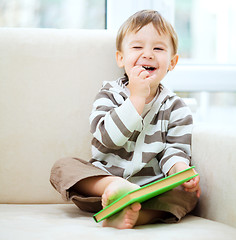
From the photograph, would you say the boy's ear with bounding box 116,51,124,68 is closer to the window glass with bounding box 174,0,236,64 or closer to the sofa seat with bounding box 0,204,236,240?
the sofa seat with bounding box 0,204,236,240

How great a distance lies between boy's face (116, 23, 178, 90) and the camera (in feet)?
3.81

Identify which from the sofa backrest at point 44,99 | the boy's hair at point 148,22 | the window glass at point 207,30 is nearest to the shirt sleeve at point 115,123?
the sofa backrest at point 44,99

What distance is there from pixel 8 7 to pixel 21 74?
0.58 m

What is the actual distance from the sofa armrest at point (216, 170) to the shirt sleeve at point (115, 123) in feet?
0.56

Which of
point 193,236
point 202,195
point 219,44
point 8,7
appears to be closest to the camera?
point 193,236

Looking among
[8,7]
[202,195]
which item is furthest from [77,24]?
[202,195]

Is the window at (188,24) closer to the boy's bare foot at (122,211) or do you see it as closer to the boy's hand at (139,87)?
the boy's hand at (139,87)

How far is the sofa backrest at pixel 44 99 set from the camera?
122cm

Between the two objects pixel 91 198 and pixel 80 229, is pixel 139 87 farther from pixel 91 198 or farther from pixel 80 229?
pixel 80 229

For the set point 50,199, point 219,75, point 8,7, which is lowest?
point 50,199

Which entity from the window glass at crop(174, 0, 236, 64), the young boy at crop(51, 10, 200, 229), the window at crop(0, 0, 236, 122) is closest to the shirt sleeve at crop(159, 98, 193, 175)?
the young boy at crop(51, 10, 200, 229)

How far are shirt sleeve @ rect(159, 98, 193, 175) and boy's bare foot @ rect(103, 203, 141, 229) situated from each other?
0.26 m

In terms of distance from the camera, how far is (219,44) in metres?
1.84

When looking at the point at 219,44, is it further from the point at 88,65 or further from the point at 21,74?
the point at 21,74
